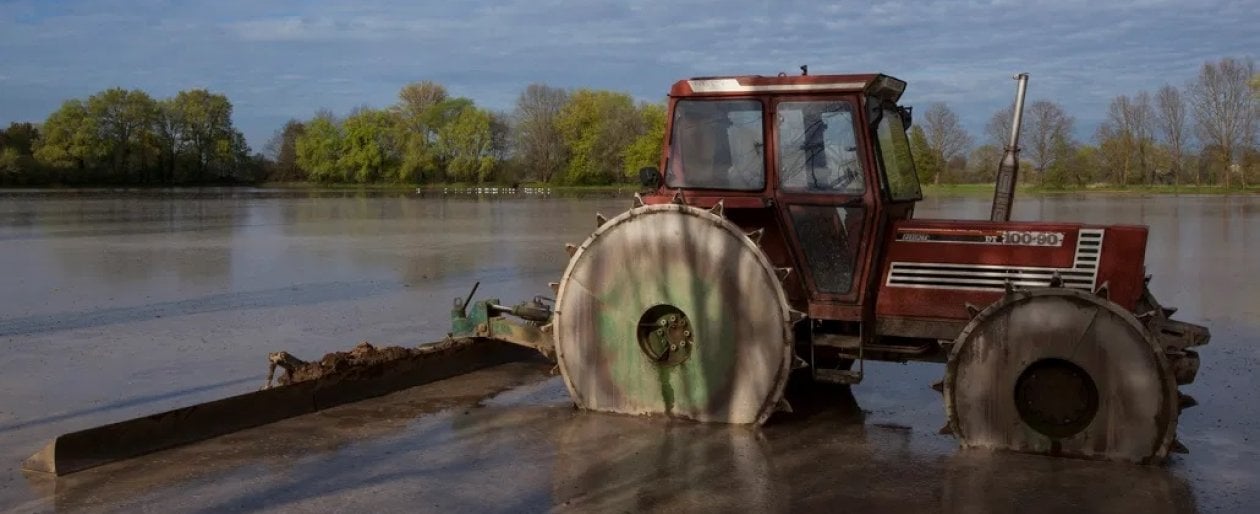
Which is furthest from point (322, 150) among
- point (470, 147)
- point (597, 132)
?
point (597, 132)

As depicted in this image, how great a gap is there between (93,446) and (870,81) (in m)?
5.75

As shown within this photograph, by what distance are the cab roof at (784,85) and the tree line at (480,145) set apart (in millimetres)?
58765

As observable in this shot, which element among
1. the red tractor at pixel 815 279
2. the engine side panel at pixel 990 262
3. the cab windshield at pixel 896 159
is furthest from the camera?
the cab windshield at pixel 896 159

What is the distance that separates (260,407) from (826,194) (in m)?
4.40

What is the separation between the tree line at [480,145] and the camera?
81.5 metres

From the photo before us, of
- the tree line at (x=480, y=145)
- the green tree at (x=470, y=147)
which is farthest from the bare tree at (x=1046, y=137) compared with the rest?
the green tree at (x=470, y=147)

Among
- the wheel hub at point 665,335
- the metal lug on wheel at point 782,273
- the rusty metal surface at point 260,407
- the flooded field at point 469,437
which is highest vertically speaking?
the metal lug on wheel at point 782,273

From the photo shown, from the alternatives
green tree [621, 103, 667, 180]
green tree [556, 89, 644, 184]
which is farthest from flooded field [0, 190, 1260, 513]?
green tree [556, 89, 644, 184]

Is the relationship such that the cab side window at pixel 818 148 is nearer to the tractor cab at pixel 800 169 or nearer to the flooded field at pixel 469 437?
the tractor cab at pixel 800 169

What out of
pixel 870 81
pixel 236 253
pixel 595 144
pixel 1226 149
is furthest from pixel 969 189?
pixel 870 81

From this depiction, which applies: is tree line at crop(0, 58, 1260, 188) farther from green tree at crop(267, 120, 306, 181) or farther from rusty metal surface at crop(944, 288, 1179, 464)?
rusty metal surface at crop(944, 288, 1179, 464)

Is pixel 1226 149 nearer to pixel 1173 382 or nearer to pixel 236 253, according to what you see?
pixel 236 253

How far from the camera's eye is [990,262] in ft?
24.9

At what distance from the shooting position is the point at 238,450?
7.31 metres
